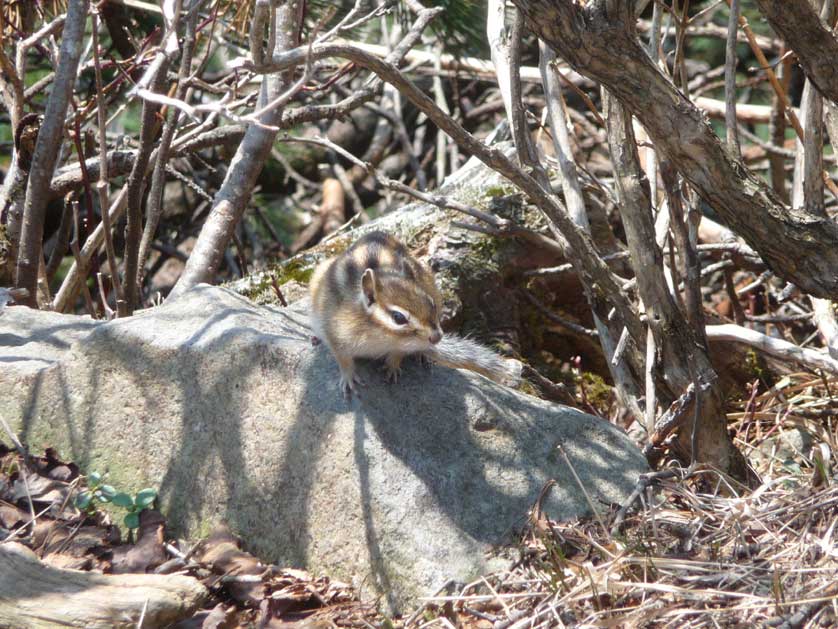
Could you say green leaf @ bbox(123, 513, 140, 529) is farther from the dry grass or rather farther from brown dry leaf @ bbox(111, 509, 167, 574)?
the dry grass

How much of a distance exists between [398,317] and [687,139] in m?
1.24

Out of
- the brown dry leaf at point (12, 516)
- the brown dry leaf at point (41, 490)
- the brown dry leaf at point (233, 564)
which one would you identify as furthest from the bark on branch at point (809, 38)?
the brown dry leaf at point (12, 516)

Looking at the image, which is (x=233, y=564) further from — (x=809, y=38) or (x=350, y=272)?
(x=809, y=38)

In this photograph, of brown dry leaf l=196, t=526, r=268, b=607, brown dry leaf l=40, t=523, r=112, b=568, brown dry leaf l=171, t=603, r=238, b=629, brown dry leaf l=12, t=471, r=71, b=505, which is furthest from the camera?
Answer: brown dry leaf l=12, t=471, r=71, b=505

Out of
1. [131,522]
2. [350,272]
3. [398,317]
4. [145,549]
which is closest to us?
[145,549]

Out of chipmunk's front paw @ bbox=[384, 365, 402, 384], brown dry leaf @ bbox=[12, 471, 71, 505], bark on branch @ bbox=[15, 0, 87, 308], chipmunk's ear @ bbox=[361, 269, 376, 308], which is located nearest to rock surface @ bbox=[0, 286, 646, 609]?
chipmunk's front paw @ bbox=[384, 365, 402, 384]

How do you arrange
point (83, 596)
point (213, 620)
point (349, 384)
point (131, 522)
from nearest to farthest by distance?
point (83, 596) < point (213, 620) < point (131, 522) < point (349, 384)

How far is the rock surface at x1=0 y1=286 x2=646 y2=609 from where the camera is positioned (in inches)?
128

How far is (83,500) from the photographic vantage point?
3334 mm

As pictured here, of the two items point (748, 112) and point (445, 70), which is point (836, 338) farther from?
point (445, 70)

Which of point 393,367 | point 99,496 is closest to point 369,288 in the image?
point 393,367

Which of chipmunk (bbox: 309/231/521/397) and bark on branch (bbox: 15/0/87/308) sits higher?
bark on branch (bbox: 15/0/87/308)

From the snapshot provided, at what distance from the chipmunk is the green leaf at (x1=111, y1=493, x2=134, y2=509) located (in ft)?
2.78

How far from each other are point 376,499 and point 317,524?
0.73ft
